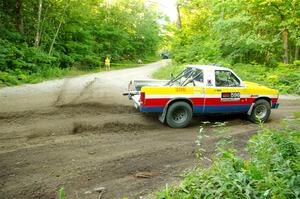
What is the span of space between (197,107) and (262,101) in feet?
7.73

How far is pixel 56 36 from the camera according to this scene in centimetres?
2058

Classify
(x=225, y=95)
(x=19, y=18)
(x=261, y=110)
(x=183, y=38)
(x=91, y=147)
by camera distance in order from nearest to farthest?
(x=91, y=147) < (x=225, y=95) < (x=261, y=110) < (x=19, y=18) < (x=183, y=38)

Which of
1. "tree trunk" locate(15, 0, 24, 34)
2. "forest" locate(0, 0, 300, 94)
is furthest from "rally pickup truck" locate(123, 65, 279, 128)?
"tree trunk" locate(15, 0, 24, 34)

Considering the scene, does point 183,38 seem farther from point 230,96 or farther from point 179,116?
point 179,116

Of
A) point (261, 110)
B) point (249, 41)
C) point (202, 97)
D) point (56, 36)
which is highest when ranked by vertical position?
point (56, 36)

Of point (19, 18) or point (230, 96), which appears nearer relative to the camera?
point (230, 96)

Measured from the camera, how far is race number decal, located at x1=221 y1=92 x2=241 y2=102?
25.4 feet

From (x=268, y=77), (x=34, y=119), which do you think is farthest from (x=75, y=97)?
(x=268, y=77)

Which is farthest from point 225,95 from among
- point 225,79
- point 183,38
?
point 183,38

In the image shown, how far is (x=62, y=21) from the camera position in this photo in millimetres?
20578

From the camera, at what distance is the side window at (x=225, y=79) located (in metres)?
7.82

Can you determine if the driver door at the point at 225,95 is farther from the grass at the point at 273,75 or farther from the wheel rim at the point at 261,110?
the grass at the point at 273,75

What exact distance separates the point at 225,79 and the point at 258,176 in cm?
501

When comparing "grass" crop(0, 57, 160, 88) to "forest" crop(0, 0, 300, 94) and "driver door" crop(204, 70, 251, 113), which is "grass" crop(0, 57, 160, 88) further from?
"driver door" crop(204, 70, 251, 113)
